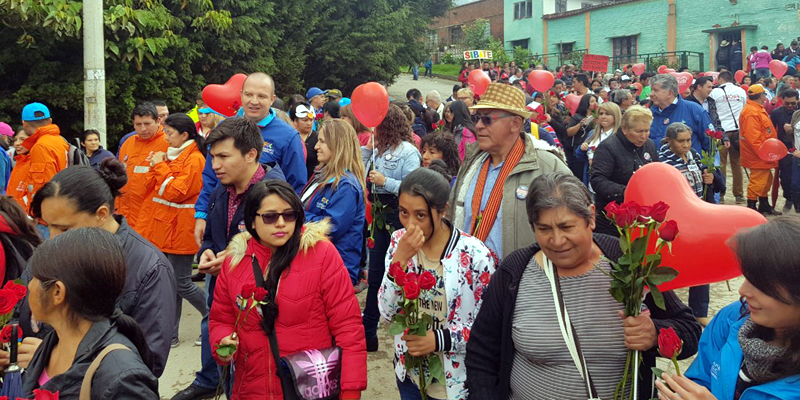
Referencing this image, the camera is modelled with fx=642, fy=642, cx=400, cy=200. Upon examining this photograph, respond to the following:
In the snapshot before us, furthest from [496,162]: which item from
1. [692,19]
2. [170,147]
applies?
[692,19]

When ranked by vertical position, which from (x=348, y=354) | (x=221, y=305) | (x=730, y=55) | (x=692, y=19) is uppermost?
(x=692, y=19)

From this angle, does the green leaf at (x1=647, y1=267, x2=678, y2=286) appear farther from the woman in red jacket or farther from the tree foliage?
the tree foliage

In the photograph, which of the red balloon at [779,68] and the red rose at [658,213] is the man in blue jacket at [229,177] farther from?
the red balloon at [779,68]

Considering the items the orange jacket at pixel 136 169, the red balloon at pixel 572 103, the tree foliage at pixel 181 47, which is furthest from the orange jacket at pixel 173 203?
the red balloon at pixel 572 103

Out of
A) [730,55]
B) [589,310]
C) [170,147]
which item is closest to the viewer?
[589,310]

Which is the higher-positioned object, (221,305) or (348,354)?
(221,305)

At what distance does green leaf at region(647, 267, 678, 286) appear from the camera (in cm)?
222

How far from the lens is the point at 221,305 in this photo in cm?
311

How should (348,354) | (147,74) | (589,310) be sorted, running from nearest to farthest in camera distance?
(589,310) → (348,354) → (147,74)

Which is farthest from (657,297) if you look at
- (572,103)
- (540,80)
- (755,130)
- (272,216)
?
(540,80)

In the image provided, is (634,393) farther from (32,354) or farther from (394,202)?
(394,202)

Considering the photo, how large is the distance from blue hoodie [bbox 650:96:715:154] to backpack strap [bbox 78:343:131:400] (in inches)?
278

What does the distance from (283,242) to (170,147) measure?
2.92 metres

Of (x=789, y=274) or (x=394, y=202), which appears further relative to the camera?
(x=394, y=202)
